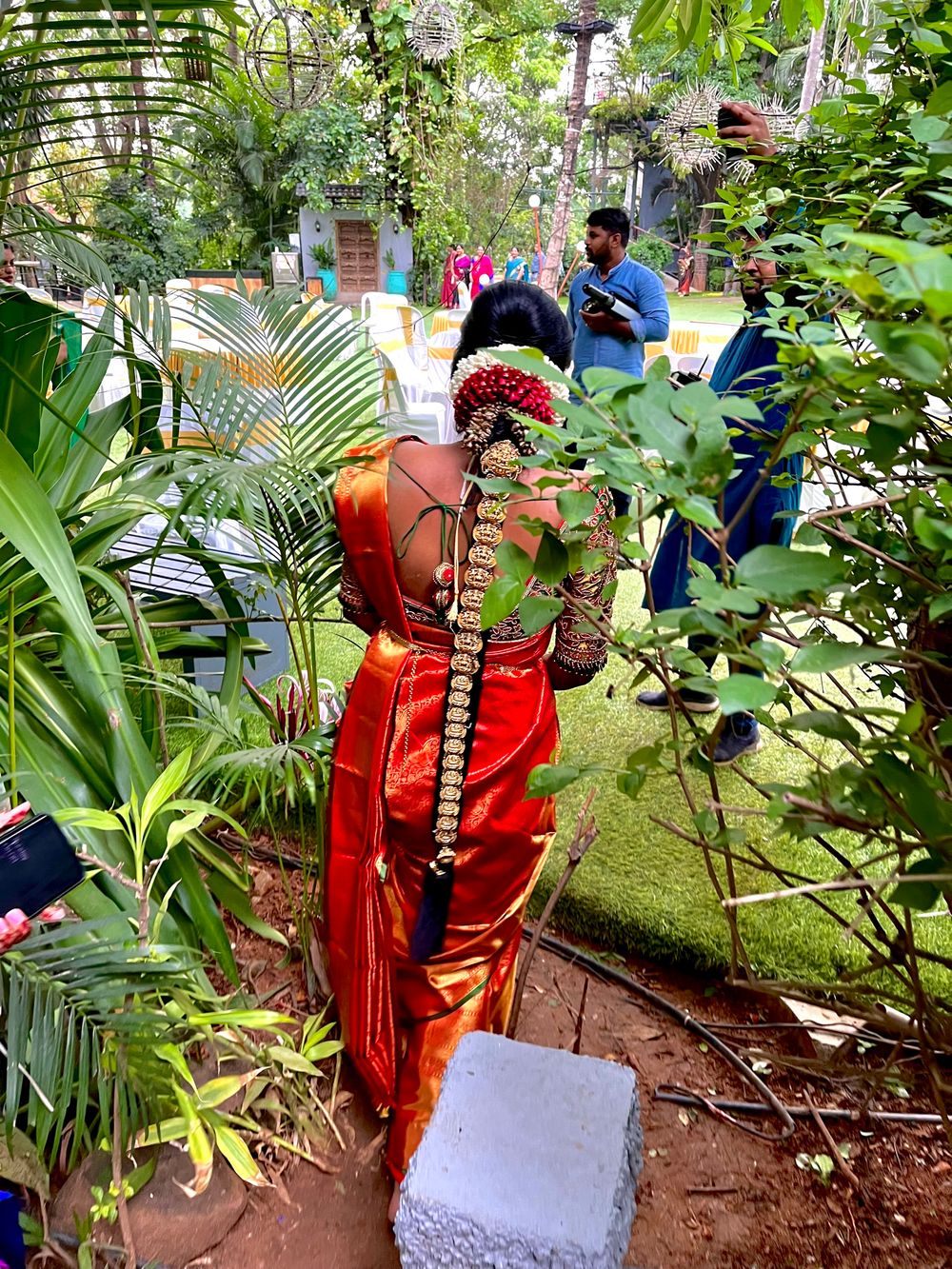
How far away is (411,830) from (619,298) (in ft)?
8.54

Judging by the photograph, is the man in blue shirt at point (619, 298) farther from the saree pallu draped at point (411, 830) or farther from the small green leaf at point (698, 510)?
the small green leaf at point (698, 510)

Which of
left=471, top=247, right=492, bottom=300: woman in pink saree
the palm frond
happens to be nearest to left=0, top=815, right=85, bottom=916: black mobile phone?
the palm frond

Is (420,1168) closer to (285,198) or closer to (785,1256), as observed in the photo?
(785,1256)

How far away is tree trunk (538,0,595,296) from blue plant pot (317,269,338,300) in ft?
21.3

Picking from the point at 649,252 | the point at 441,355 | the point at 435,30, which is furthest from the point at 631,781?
the point at 649,252

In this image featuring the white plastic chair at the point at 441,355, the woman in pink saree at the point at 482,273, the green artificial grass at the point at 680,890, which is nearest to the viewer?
the green artificial grass at the point at 680,890

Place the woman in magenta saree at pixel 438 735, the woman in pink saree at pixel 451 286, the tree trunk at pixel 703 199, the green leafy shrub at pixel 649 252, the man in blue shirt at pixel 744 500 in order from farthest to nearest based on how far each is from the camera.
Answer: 1. the green leafy shrub at pixel 649 252
2. the tree trunk at pixel 703 199
3. the woman in pink saree at pixel 451 286
4. the man in blue shirt at pixel 744 500
5. the woman in magenta saree at pixel 438 735

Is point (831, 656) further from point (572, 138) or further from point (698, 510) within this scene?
point (572, 138)

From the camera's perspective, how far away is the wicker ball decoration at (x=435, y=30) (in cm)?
771

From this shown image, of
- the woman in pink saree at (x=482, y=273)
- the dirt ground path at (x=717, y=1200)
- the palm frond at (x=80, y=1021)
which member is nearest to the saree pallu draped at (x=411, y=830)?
the dirt ground path at (x=717, y=1200)

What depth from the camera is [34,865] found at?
0.95m

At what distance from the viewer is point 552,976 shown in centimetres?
198

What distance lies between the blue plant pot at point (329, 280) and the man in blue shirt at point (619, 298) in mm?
9760

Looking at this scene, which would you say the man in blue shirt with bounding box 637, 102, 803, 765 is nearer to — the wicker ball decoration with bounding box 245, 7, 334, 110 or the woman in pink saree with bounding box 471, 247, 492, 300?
the wicker ball decoration with bounding box 245, 7, 334, 110
